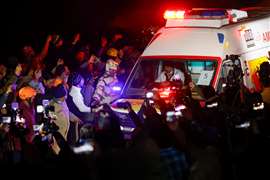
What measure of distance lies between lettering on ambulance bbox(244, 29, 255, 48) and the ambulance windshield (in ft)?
3.89

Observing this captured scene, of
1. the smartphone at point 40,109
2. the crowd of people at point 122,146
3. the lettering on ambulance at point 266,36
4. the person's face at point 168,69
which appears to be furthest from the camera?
the lettering on ambulance at point 266,36

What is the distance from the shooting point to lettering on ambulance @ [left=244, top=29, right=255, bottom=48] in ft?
34.8

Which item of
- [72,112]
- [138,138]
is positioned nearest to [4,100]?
[72,112]

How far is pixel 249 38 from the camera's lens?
35.1ft

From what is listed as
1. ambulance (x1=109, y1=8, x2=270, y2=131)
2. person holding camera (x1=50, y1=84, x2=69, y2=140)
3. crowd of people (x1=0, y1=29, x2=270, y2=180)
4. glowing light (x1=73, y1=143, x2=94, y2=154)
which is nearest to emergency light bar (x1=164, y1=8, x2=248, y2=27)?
ambulance (x1=109, y1=8, x2=270, y2=131)

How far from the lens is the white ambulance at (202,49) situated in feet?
32.2

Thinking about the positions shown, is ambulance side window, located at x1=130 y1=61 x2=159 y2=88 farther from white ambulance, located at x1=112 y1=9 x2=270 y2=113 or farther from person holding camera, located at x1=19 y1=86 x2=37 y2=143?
person holding camera, located at x1=19 y1=86 x2=37 y2=143

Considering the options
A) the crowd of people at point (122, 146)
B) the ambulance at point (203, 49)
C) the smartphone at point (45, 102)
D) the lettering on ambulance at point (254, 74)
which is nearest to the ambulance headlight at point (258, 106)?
the crowd of people at point (122, 146)

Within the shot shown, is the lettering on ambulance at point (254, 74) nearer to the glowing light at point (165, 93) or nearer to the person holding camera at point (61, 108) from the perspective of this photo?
the glowing light at point (165, 93)

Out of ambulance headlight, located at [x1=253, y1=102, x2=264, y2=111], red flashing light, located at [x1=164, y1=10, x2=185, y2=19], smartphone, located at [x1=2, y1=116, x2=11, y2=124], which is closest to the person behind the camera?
ambulance headlight, located at [x1=253, y1=102, x2=264, y2=111]

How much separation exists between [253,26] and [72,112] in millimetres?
3773

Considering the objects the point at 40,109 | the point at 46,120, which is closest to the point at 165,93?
the point at 46,120

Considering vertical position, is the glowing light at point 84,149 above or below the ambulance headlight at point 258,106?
above

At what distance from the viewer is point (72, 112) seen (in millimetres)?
11023
